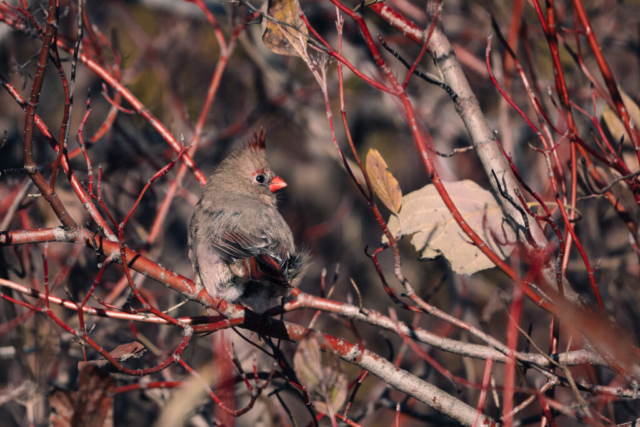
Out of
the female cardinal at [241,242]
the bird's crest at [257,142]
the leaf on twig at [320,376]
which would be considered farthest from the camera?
the bird's crest at [257,142]

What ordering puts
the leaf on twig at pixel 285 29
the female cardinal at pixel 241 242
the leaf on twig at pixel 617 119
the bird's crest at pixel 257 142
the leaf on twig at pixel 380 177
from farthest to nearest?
the bird's crest at pixel 257 142
the female cardinal at pixel 241 242
the leaf on twig at pixel 617 119
the leaf on twig at pixel 285 29
the leaf on twig at pixel 380 177

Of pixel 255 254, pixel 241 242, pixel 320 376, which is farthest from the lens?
pixel 241 242

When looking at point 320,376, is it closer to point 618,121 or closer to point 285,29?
point 285,29

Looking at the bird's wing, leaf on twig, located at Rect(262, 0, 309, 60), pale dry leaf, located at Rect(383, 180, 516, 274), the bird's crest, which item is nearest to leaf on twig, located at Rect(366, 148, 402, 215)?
pale dry leaf, located at Rect(383, 180, 516, 274)

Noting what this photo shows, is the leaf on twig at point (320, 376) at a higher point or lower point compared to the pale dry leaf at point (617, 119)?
lower

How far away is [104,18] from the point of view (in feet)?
20.4

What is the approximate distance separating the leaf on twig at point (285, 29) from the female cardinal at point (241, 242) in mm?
921

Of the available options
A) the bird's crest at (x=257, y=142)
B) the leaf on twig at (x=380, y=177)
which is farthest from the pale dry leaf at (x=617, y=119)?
the bird's crest at (x=257, y=142)

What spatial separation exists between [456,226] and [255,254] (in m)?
0.93

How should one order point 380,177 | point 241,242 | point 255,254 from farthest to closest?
point 241,242 → point 255,254 → point 380,177

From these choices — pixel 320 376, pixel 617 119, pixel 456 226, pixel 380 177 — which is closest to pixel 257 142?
pixel 456 226

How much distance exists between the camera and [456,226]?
2215 millimetres

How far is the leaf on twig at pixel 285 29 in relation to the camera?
6.39 ft

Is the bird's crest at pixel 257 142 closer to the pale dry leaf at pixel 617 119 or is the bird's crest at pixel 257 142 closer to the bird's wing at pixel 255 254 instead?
the bird's wing at pixel 255 254
